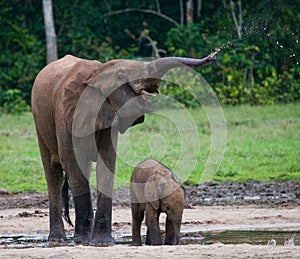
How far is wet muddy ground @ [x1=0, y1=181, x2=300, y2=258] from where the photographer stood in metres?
8.08

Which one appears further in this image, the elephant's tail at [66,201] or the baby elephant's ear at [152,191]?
the elephant's tail at [66,201]

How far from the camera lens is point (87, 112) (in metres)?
9.58

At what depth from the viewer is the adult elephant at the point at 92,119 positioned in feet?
30.1

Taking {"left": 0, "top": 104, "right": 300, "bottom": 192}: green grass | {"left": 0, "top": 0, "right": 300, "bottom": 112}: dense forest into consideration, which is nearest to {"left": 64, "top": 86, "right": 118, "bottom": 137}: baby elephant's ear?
{"left": 0, "top": 104, "right": 300, "bottom": 192}: green grass

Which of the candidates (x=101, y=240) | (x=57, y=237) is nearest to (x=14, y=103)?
(x=57, y=237)

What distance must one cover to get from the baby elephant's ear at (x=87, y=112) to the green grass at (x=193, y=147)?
3.36 meters

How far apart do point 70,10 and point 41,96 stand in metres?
18.6

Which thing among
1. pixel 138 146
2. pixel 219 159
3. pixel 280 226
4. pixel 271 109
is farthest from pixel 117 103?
pixel 271 109

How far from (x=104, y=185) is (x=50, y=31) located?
17.4m

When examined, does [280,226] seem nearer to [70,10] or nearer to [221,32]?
[221,32]

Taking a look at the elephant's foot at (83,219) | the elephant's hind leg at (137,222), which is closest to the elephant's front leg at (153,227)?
the elephant's hind leg at (137,222)

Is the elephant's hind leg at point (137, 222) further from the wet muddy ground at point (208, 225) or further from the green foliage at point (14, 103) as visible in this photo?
the green foliage at point (14, 103)

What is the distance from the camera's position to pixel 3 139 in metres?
20.5

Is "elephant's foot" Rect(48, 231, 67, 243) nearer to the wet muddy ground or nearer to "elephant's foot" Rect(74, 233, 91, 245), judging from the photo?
the wet muddy ground
